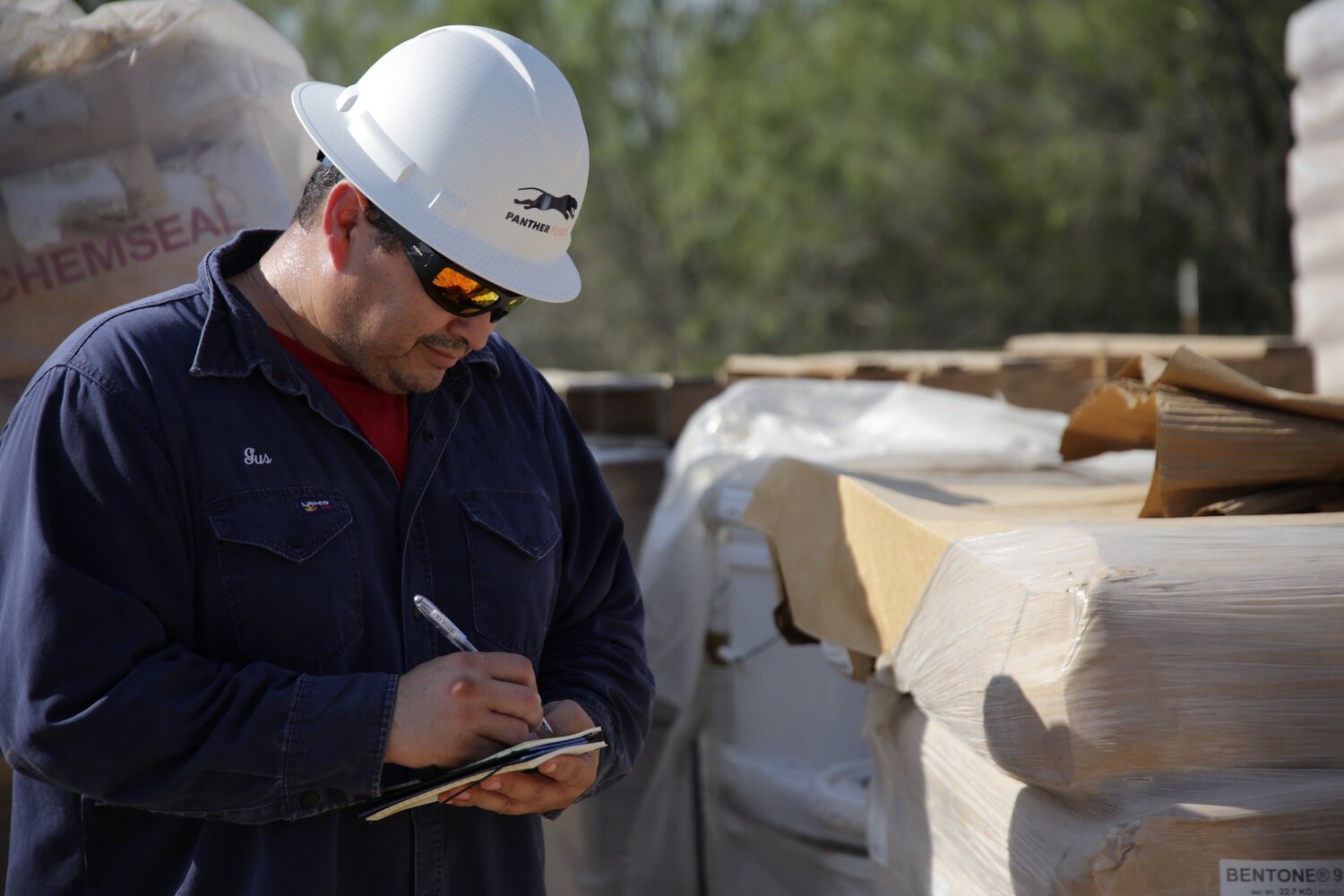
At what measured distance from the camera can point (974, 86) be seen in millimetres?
14719

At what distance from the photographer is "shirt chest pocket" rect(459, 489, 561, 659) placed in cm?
174

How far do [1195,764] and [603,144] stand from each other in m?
19.8

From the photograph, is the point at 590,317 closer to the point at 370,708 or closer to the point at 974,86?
the point at 974,86

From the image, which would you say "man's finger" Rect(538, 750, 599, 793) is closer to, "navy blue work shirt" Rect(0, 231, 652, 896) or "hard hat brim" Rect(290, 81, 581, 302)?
"navy blue work shirt" Rect(0, 231, 652, 896)

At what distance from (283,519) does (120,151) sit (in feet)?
3.74

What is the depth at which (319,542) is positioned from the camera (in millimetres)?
1589

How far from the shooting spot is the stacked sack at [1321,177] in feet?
15.4

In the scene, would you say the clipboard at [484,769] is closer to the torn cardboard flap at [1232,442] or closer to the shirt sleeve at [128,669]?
the shirt sleeve at [128,669]

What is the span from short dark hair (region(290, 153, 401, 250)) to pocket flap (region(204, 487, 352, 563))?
1.03 ft

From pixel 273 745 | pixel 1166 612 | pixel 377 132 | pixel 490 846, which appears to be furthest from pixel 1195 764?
pixel 377 132

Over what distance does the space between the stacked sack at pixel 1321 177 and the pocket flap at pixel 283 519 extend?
158 inches

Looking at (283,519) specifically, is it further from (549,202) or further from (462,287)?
(549,202)

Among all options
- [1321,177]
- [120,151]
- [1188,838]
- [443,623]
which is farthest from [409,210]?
[1321,177]

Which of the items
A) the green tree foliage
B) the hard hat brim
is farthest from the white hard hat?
the green tree foliage
